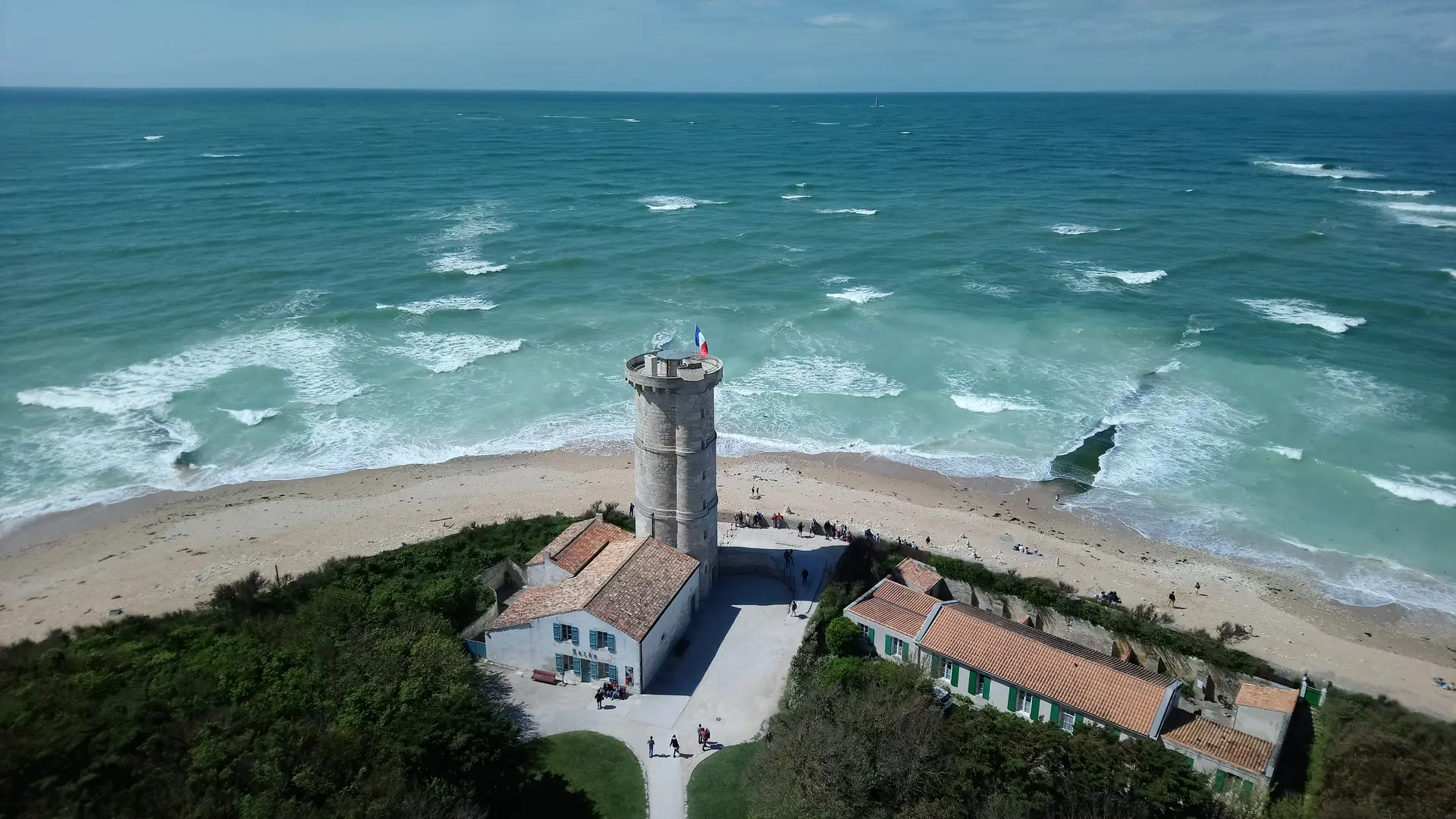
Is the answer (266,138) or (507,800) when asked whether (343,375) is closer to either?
(507,800)

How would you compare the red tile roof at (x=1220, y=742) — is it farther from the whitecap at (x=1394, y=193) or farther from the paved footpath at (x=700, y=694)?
the whitecap at (x=1394, y=193)

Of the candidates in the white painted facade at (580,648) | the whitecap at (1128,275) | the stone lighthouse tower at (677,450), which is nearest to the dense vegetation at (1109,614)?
the stone lighthouse tower at (677,450)

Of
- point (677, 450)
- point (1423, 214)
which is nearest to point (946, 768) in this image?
point (677, 450)

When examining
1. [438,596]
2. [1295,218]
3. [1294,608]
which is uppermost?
[1295,218]

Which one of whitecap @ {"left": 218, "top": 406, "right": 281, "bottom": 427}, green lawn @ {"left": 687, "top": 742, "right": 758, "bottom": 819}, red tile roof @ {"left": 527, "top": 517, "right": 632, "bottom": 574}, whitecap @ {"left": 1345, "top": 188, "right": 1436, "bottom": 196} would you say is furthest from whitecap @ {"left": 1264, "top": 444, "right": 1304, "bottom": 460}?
whitecap @ {"left": 1345, "top": 188, "right": 1436, "bottom": 196}

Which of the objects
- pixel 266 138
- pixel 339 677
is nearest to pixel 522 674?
pixel 339 677
